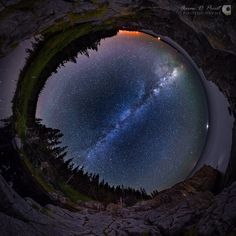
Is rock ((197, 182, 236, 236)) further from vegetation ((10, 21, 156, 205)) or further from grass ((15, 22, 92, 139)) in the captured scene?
grass ((15, 22, 92, 139))

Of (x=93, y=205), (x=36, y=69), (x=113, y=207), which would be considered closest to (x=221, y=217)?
(x=113, y=207)

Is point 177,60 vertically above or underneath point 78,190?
above

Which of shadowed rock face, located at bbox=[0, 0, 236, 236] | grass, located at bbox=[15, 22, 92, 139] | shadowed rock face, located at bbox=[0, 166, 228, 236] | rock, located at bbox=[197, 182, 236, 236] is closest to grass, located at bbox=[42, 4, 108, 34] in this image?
shadowed rock face, located at bbox=[0, 0, 236, 236]

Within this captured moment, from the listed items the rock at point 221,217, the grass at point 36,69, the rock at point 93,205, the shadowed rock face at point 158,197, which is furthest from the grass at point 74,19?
the rock at point 221,217

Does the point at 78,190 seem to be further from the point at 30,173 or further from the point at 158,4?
the point at 158,4

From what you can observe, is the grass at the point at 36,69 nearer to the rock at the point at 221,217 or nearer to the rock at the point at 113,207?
the rock at the point at 113,207

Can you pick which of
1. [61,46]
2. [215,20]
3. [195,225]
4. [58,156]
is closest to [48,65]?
[61,46]

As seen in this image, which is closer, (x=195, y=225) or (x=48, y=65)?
(x=195, y=225)
